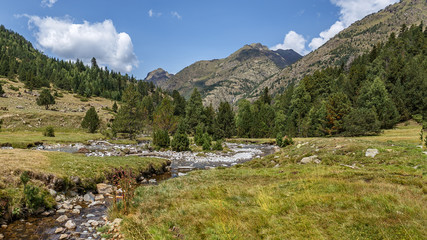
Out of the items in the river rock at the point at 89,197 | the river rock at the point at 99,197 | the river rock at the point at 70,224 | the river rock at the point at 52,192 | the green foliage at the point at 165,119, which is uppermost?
the green foliage at the point at 165,119

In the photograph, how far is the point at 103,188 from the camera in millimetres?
14547

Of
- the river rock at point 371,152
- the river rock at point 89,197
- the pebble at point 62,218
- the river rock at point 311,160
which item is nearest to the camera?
the pebble at point 62,218

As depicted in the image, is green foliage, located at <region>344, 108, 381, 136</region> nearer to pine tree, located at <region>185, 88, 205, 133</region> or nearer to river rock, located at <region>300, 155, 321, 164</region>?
river rock, located at <region>300, 155, 321, 164</region>

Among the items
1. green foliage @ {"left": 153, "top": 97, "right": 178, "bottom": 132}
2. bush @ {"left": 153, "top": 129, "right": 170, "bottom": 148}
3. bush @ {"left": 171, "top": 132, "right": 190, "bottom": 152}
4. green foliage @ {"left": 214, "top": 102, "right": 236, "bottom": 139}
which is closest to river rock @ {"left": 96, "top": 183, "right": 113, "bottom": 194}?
bush @ {"left": 171, "top": 132, "right": 190, "bottom": 152}

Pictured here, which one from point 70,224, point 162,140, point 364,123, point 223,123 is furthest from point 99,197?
point 223,123

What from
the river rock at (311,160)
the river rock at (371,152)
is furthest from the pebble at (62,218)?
the river rock at (371,152)

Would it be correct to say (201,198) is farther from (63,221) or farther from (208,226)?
(63,221)

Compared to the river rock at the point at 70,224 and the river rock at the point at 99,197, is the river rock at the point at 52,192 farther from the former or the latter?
the river rock at the point at 70,224

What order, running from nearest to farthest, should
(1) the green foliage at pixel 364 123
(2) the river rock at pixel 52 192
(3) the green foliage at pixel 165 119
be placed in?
(2) the river rock at pixel 52 192 → (1) the green foliage at pixel 364 123 → (3) the green foliage at pixel 165 119

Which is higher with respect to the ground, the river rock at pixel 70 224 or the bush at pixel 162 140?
the bush at pixel 162 140

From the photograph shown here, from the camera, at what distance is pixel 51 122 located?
223ft

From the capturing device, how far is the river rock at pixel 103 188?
562 inches

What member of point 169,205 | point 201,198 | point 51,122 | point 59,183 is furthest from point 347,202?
point 51,122

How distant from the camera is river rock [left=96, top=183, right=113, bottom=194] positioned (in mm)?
14281
